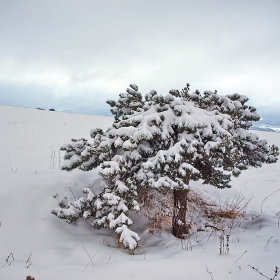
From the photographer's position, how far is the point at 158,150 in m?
3.46

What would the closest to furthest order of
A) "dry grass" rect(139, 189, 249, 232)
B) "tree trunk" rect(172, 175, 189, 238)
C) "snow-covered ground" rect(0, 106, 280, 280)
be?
"snow-covered ground" rect(0, 106, 280, 280) < "tree trunk" rect(172, 175, 189, 238) < "dry grass" rect(139, 189, 249, 232)

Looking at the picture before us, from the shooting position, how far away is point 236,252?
2729 mm

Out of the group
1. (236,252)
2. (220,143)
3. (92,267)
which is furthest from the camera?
(220,143)

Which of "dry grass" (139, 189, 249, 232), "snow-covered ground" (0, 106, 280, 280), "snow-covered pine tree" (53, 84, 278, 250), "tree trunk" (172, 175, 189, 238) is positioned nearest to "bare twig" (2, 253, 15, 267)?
"snow-covered ground" (0, 106, 280, 280)

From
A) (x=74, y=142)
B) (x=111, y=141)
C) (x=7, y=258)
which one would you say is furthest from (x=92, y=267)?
(x=74, y=142)

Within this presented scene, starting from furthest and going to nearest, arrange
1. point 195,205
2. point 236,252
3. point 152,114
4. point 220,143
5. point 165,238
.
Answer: point 195,205
point 165,238
point 152,114
point 220,143
point 236,252

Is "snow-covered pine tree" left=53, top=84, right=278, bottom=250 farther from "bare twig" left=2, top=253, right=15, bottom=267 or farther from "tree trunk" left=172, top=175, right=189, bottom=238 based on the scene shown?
"bare twig" left=2, top=253, right=15, bottom=267

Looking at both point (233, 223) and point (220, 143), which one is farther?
point (233, 223)

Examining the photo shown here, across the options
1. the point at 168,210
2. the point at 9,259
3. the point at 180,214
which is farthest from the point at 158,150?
the point at 9,259

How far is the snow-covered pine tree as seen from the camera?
2.89 meters

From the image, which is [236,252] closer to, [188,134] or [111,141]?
[188,134]

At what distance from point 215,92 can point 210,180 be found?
66.8 inches

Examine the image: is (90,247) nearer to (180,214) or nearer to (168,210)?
(180,214)

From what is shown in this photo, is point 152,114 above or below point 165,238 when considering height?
above
